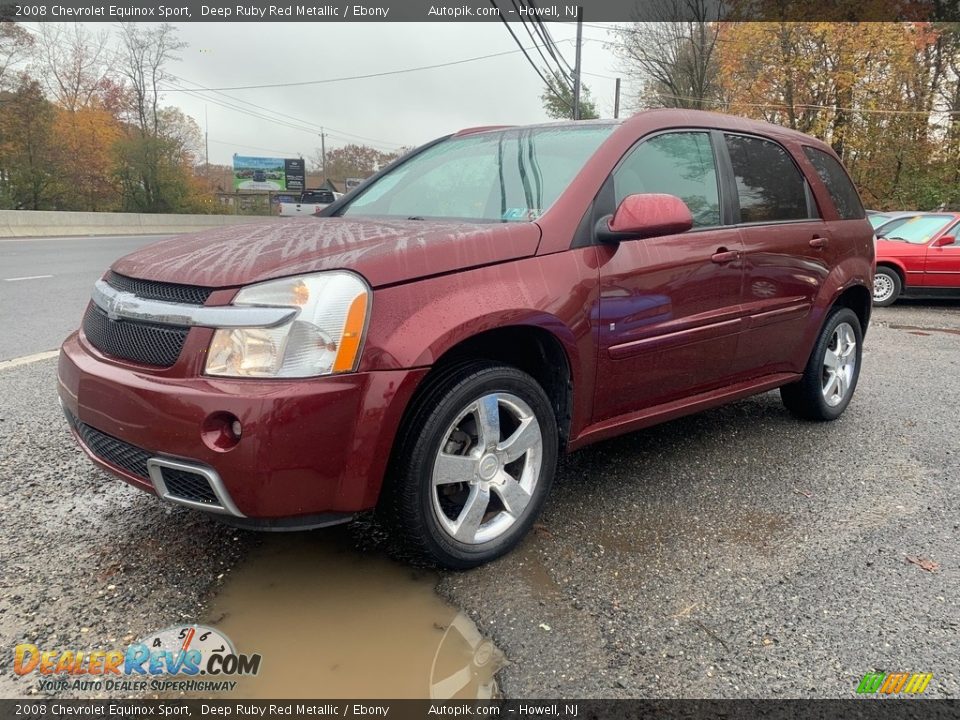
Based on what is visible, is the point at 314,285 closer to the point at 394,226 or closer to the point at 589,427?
the point at 394,226

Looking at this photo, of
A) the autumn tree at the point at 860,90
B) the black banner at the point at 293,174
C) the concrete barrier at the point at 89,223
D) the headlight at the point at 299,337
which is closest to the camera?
the headlight at the point at 299,337

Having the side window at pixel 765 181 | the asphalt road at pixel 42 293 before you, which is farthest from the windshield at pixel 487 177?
the asphalt road at pixel 42 293

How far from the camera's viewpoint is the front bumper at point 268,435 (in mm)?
1973

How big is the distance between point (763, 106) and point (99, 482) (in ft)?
96.5

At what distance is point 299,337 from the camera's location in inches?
80.0

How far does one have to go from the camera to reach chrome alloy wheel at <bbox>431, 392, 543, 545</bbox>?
237 centimetres

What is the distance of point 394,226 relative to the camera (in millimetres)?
2713

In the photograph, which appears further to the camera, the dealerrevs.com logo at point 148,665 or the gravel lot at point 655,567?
the gravel lot at point 655,567

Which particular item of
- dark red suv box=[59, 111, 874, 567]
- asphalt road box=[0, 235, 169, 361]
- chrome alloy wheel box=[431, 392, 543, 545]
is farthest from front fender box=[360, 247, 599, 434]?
asphalt road box=[0, 235, 169, 361]

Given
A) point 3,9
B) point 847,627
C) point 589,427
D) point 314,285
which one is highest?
point 3,9

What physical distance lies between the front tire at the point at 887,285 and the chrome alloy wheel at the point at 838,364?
22.7 feet

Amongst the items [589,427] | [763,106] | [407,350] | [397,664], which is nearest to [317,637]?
[397,664]

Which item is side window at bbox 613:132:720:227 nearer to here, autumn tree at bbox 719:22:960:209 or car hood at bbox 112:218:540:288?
car hood at bbox 112:218:540:288

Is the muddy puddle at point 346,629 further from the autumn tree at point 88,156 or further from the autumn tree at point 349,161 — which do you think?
the autumn tree at point 349,161
